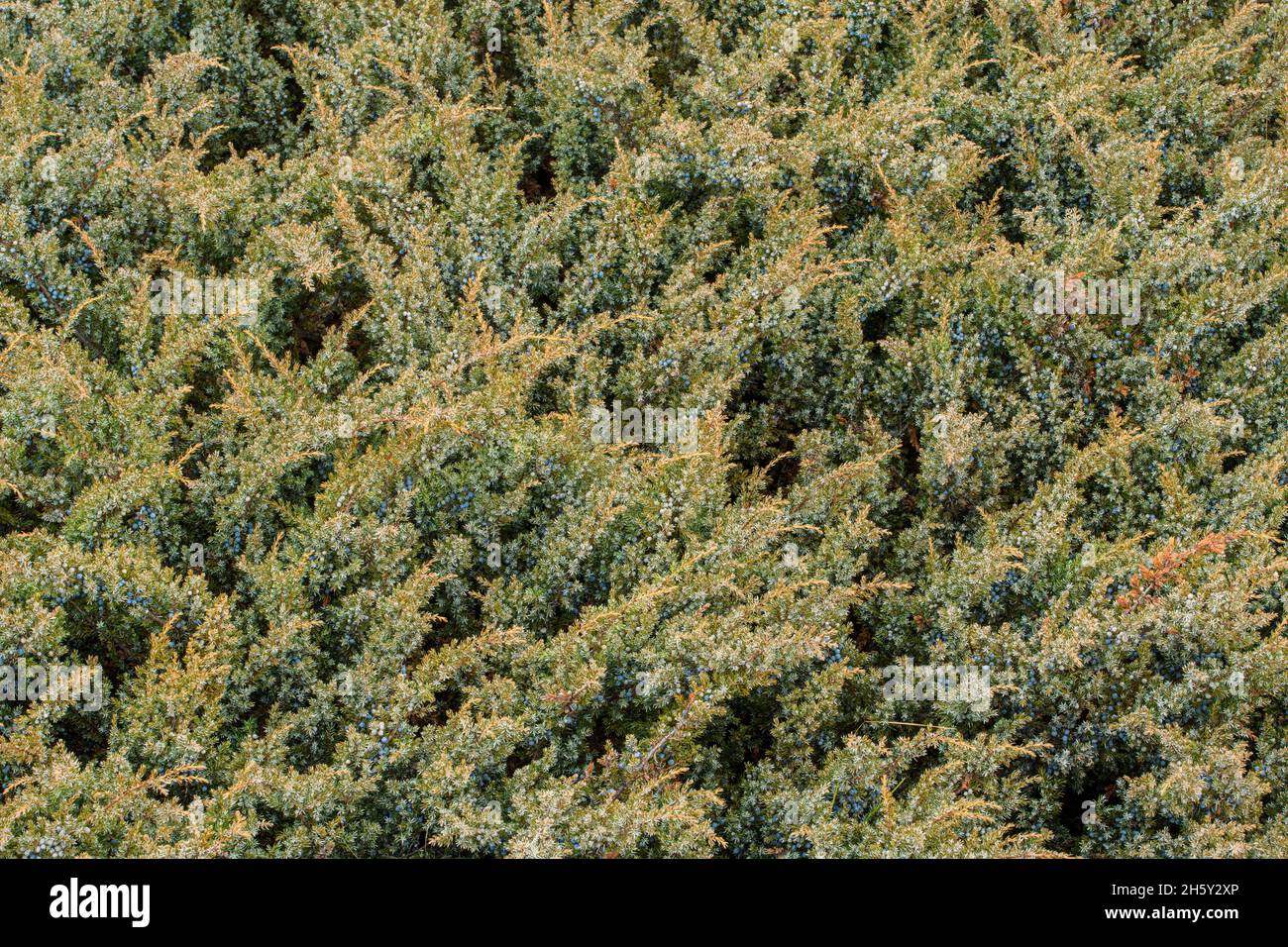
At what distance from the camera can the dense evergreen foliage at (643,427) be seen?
521 cm

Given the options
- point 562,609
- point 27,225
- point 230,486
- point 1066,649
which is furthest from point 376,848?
point 27,225

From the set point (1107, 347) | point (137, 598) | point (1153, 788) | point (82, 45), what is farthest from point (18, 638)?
point (1107, 347)

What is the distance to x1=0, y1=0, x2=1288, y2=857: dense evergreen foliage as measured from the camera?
205 inches

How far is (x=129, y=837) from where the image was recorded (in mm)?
4645

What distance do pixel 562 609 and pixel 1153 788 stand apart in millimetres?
2722

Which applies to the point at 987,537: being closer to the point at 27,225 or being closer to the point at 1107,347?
the point at 1107,347

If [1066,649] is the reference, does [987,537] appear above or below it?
above

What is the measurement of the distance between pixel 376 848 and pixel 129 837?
1003mm

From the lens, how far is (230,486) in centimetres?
581

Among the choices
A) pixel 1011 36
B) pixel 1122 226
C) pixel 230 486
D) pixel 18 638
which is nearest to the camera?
pixel 18 638

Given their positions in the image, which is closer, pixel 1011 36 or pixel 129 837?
pixel 129 837

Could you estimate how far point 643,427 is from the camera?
643 centimetres

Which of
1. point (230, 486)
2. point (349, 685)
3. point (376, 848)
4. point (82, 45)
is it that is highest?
point (82, 45)

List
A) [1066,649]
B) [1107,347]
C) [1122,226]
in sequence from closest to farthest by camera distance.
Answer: [1066,649] < [1107,347] < [1122,226]
